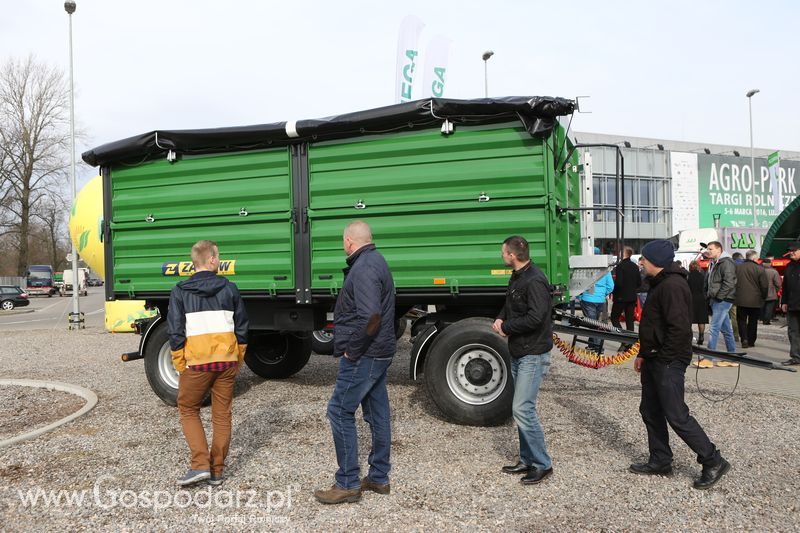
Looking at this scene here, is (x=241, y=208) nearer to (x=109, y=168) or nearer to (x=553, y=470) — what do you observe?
(x=109, y=168)

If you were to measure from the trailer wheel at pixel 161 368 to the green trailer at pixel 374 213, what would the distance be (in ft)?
0.05

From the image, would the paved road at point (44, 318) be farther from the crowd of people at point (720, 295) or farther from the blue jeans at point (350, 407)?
the blue jeans at point (350, 407)

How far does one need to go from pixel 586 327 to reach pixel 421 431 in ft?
6.85

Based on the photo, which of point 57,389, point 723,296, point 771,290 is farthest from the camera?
point 771,290

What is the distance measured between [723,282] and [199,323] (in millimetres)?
7317

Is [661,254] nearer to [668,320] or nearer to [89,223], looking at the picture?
[668,320]

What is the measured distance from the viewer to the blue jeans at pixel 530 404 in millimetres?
3854

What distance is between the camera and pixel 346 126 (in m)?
5.65

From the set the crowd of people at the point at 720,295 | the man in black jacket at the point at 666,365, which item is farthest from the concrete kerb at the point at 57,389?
the crowd of people at the point at 720,295

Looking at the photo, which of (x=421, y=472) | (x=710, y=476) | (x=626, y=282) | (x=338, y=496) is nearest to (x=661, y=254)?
(x=710, y=476)

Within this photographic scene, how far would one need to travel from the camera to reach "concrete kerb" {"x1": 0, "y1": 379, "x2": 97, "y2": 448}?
4.96 metres

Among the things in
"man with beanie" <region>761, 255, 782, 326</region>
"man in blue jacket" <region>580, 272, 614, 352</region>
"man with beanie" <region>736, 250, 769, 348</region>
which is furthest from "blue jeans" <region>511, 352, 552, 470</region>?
"man with beanie" <region>761, 255, 782, 326</region>

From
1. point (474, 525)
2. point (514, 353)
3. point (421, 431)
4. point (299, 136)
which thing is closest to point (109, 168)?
point (299, 136)

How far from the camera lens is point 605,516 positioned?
3.43 m
